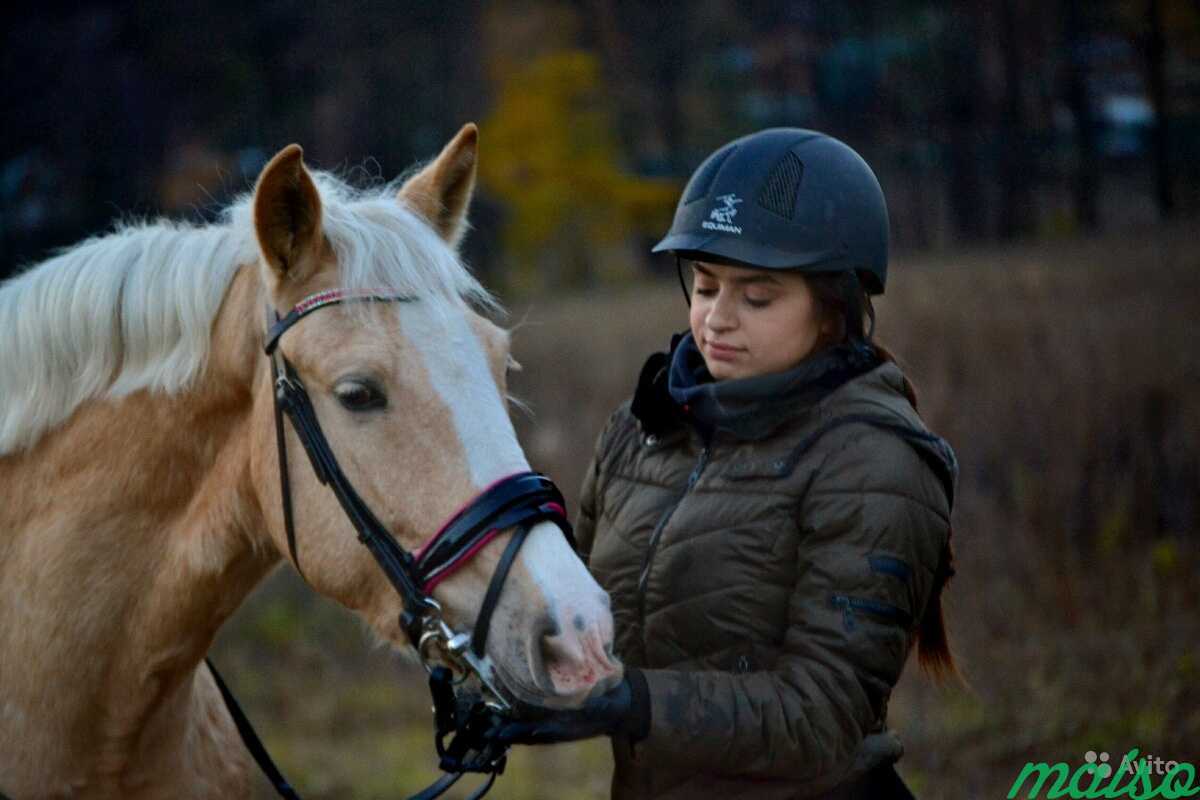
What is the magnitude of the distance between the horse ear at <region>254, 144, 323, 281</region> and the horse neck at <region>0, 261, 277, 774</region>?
14 centimetres

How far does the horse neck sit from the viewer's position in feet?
8.32

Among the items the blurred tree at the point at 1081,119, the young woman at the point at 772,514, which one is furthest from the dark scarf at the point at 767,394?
the blurred tree at the point at 1081,119

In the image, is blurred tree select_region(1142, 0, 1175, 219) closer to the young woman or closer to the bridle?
the young woman

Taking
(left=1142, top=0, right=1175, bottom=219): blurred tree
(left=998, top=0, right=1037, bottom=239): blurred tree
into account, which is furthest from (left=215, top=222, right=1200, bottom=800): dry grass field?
(left=998, top=0, right=1037, bottom=239): blurred tree

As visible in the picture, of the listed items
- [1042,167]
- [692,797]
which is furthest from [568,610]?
[1042,167]

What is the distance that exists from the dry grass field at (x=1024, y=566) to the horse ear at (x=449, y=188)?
3.15m

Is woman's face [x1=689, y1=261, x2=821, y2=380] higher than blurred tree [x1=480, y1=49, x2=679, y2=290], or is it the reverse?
woman's face [x1=689, y1=261, x2=821, y2=380]

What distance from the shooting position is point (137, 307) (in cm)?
259

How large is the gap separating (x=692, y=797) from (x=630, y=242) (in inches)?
557

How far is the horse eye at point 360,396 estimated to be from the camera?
234 cm

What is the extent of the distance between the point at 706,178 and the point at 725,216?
8.0 inches

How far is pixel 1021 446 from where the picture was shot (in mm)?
7812

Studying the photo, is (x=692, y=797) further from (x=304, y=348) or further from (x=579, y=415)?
(x=579, y=415)

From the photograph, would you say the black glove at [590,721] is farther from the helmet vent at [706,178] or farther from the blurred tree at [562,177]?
the blurred tree at [562,177]
